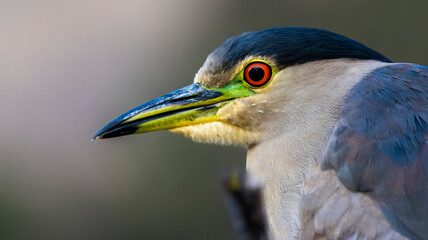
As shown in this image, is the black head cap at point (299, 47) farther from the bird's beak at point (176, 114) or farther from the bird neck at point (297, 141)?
the bird's beak at point (176, 114)

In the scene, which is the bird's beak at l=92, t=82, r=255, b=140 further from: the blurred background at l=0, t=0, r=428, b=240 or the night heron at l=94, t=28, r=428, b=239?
the blurred background at l=0, t=0, r=428, b=240

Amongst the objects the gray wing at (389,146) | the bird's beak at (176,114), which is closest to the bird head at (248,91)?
the bird's beak at (176,114)

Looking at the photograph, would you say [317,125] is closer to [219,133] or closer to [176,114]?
[219,133]

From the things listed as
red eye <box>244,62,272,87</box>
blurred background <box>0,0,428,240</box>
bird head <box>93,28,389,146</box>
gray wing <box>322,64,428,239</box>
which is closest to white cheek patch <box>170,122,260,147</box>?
bird head <box>93,28,389,146</box>

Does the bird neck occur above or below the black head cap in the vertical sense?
below

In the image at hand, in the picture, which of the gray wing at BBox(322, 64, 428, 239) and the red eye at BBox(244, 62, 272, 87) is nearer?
the gray wing at BBox(322, 64, 428, 239)

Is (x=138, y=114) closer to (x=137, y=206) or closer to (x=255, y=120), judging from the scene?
(x=255, y=120)

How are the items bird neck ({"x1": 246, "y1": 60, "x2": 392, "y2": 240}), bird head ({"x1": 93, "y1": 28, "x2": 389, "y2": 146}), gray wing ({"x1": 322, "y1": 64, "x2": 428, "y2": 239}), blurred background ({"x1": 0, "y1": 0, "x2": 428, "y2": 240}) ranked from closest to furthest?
1. gray wing ({"x1": 322, "y1": 64, "x2": 428, "y2": 239})
2. bird neck ({"x1": 246, "y1": 60, "x2": 392, "y2": 240})
3. bird head ({"x1": 93, "y1": 28, "x2": 389, "y2": 146})
4. blurred background ({"x1": 0, "y1": 0, "x2": 428, "y2": 240})

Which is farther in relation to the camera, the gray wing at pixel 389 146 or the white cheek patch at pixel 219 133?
the white cheek patch at pixel 219 133

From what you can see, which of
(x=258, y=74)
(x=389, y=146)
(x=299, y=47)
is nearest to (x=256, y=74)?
(x=258, y=74)
